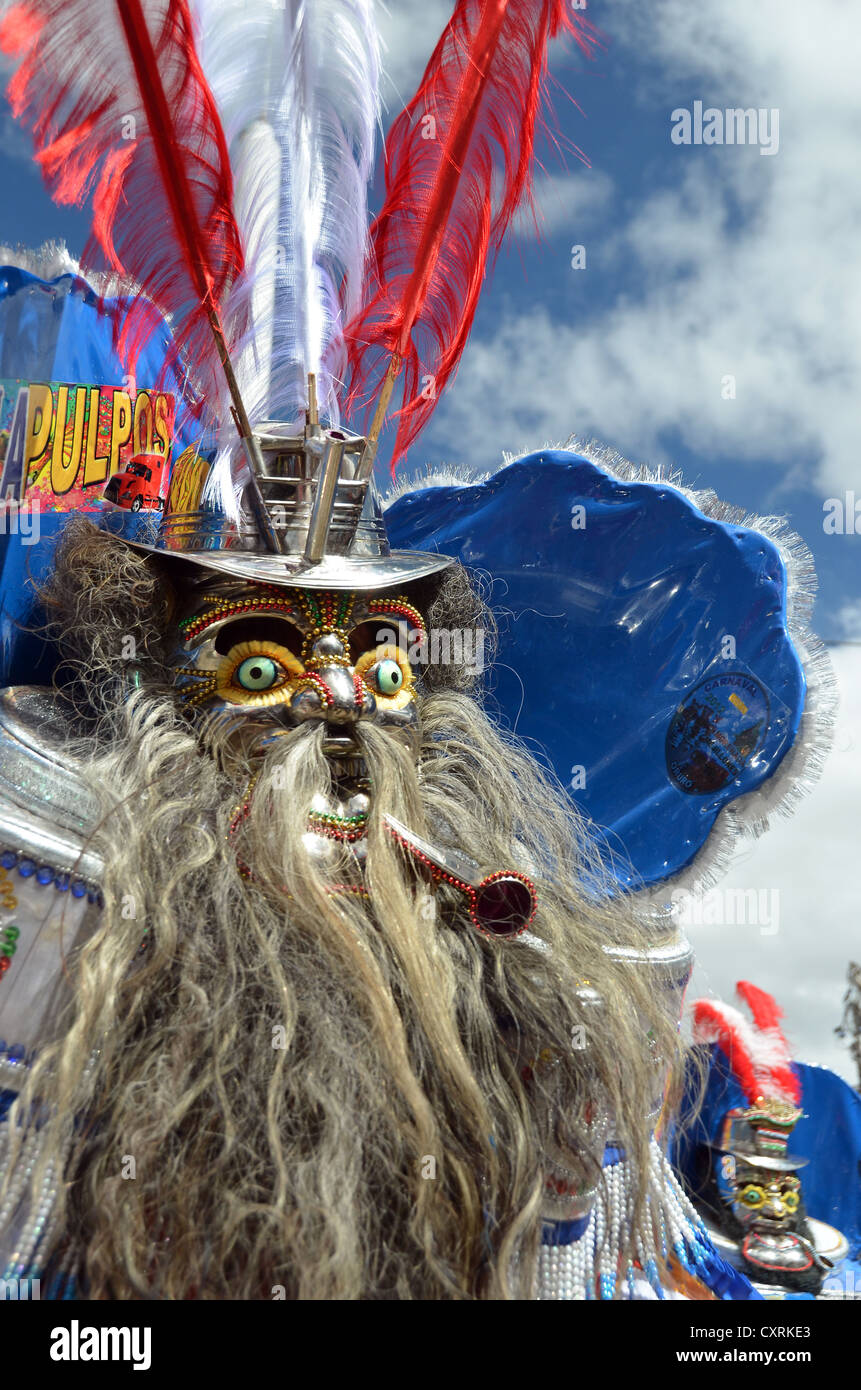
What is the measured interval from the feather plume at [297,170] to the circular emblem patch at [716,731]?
→ 1150mm

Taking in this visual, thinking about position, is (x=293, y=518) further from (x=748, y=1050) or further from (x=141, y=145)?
(x=748, y=1050)

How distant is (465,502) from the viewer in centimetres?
295

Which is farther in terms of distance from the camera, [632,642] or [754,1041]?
[754,1041]

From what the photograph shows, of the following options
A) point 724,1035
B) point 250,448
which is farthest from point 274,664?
point 724,1035

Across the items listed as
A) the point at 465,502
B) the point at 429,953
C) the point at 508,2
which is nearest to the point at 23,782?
the point at 429,953

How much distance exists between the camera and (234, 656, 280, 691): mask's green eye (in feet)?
6.82

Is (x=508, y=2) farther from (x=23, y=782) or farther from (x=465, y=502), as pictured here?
(x=23, y=782)

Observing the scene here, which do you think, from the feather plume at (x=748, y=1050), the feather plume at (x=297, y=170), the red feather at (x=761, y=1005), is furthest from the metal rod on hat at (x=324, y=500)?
the red feather at (x=761, y=1005)

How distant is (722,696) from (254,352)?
1.39 metres

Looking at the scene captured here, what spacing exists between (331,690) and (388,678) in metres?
0.19

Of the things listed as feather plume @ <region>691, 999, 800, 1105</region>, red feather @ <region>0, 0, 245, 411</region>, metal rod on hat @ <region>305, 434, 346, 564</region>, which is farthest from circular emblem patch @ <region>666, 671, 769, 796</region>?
red feather @ <region>0, 0, 245, 411</region>

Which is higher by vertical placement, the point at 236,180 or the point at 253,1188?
the point at 236,180

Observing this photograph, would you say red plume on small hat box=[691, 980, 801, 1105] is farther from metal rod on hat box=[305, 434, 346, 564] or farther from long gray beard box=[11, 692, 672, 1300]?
metal rod on hat box=[305, 434, 346, 564]

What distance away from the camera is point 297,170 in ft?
7.49
